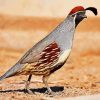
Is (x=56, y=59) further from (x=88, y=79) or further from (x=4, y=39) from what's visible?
(x=4, y=39)

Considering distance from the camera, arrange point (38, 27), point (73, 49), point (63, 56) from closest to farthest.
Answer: point (63, 56), point (73, 49), point (38, 27)

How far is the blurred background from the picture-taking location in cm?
1892

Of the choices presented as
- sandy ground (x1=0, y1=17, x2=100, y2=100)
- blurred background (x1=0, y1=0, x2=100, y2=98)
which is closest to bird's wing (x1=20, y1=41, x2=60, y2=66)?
sandy ground (x1=0, y1=17, x2=100, y2=100)

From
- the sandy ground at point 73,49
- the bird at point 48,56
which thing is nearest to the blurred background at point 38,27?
the sandy ground at point 73,49

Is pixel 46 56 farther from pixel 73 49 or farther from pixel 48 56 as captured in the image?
pixel 73 49

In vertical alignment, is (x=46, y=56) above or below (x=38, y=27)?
below

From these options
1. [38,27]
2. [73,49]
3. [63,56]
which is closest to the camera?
[63,56]

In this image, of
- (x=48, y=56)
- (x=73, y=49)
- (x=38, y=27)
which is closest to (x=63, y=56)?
(x=48, y=56)

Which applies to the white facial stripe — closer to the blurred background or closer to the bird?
the bird

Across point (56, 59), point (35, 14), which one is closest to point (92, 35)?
point (35, 14)

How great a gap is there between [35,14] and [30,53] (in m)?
9.44

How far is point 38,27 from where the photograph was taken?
755 inches

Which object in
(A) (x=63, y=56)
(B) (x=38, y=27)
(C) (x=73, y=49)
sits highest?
(B) (x=38, y=27)

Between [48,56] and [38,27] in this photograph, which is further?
[38,27]
